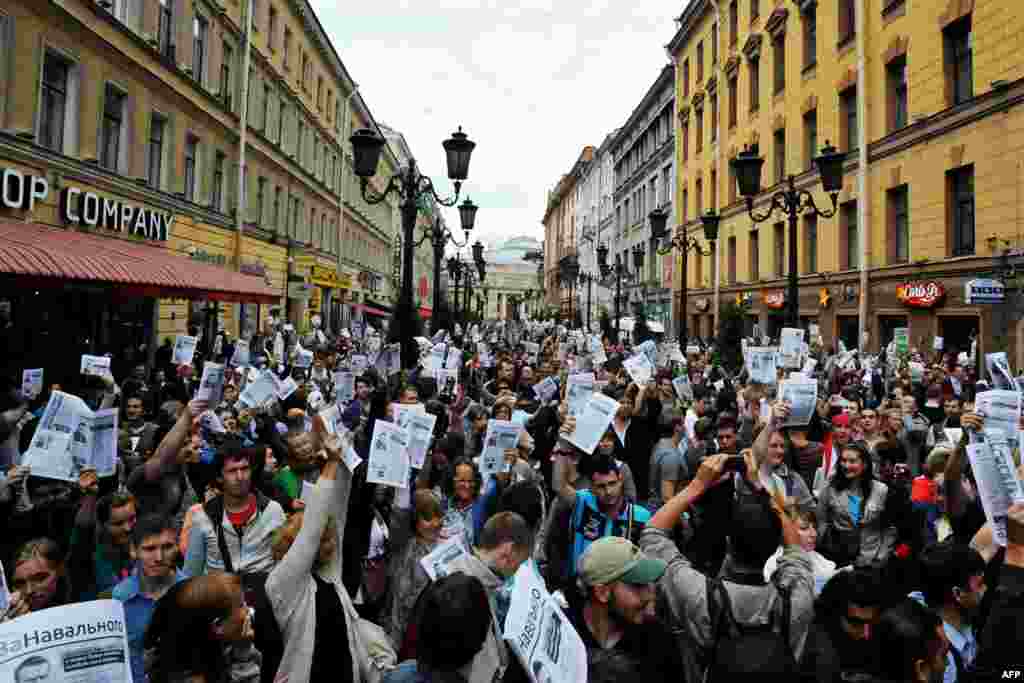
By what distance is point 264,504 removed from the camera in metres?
4.05

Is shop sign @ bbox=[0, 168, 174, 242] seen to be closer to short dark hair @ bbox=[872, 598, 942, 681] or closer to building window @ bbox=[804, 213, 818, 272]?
short dark hair @ bbox=[872, 598, 942, 681]

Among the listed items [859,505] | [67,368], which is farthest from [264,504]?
[67,368]

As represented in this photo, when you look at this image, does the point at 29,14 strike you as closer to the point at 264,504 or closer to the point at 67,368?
the point at 67,368

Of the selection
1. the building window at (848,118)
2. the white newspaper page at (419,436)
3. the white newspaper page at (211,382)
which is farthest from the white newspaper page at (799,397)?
the building window at (848,118)

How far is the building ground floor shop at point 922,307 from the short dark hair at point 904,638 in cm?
1465

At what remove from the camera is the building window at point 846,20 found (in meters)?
22.5

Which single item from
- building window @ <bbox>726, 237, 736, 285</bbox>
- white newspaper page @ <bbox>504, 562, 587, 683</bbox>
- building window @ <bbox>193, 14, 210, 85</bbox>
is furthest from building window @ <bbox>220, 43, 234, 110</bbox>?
white newspaper page @ <bbox>504, 562, 587, 683</bbox>

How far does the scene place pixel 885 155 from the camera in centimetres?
2056

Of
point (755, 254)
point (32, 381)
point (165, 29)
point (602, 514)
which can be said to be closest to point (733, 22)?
point (755, 254)

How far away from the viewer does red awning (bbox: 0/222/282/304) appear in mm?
11430

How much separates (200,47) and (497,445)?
2299cm

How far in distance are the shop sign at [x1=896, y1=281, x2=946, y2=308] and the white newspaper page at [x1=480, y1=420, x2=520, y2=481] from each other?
16574 millimetres

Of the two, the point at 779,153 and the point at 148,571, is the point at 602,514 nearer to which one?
the point at 148,571

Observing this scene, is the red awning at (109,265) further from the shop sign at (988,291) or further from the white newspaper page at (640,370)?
the shop sign at (988,291)
